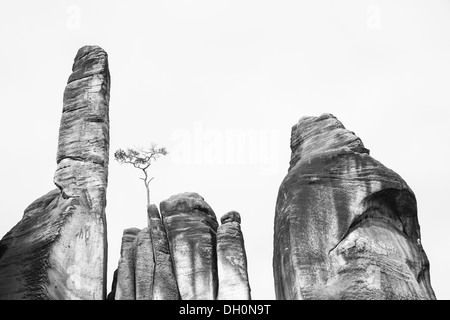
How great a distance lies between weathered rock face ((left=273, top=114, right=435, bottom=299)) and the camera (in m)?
26.8

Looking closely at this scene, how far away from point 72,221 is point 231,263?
607 centimetres

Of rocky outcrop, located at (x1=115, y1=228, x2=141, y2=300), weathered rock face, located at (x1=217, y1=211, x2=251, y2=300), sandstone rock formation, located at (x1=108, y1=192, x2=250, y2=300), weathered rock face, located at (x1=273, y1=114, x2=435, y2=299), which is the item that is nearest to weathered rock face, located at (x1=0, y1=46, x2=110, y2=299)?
rocky outcrop, located at (x1=115, y1=228, x2=141, y2=300)

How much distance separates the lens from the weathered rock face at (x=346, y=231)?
2677 centimetres

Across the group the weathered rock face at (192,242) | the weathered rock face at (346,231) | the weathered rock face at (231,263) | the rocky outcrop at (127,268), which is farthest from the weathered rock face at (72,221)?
the weathered rock face at (346,231)

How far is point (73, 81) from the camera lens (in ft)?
113

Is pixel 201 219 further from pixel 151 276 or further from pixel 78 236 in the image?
pixel 78 236

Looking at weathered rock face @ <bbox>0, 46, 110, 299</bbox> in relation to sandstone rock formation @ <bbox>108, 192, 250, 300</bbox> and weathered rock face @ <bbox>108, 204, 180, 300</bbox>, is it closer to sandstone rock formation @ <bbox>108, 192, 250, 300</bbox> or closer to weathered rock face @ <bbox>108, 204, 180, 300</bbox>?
weathered rock face @ <bbox>108, 204, 180, 300</bbox>

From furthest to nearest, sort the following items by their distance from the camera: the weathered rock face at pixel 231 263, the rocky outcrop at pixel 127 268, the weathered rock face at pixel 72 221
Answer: the rocky outcrop at pixel 127 268, the weathered rock face at pixel 231 263, the weathered rock face at pixel 72 221

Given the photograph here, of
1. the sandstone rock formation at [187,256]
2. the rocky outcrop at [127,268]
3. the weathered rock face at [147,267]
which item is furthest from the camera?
the rocky outcrop at [127,268]

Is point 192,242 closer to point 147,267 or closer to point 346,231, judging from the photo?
point 147,267

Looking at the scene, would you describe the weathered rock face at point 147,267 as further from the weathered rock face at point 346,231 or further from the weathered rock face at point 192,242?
the weathered rock face at point 346,231

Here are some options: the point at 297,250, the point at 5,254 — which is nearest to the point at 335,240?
the point at 297,250
